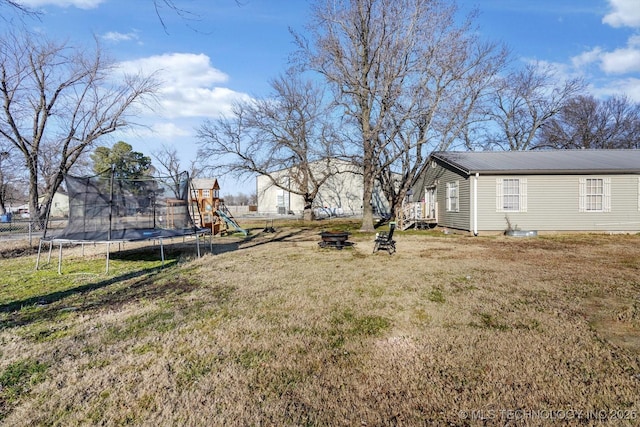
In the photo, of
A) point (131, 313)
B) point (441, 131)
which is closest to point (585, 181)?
point (441, 131)

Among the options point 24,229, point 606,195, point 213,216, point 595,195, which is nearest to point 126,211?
point 213,216

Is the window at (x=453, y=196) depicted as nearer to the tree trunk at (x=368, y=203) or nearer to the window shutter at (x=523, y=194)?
the window shutter at (x=523, y=194)

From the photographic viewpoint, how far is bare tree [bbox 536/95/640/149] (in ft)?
102

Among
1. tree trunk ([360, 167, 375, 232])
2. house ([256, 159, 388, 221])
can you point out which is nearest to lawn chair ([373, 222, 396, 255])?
tree trunk ([360, 167, 375, 232])

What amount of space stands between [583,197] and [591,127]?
78.0 feet

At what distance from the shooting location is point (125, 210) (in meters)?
9.02

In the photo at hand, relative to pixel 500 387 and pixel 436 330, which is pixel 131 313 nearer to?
pixel 436 330

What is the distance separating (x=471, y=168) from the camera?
14.1 meters

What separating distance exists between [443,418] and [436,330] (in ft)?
5.10

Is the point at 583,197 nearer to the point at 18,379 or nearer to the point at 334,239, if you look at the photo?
the point at 334,239

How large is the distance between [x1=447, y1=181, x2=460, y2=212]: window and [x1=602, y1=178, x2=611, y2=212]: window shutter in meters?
5.44

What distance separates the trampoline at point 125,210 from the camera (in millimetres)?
7945

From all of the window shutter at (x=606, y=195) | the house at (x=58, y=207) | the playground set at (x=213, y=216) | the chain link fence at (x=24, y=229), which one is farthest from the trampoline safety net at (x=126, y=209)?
the window shutter at (x=606, y=195)

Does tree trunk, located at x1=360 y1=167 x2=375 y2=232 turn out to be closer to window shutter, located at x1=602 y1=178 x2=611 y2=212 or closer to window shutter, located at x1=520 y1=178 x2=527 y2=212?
window shutter, located at x1=520 y1=178 x2=527 y2=212
